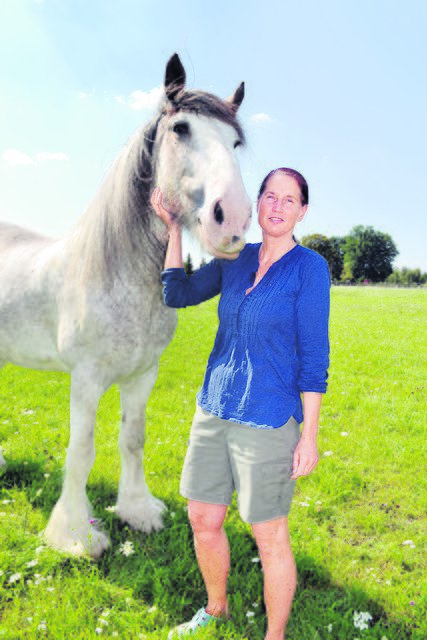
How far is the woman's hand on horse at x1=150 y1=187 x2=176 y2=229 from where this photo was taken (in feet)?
8.65

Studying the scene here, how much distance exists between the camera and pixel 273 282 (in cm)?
225

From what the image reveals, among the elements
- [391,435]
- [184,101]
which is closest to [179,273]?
[184,101]

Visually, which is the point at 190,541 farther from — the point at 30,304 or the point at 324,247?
the point at 324,247

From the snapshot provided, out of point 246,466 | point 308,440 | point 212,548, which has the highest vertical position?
point 308,440

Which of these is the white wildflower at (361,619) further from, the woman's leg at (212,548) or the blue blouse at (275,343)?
the blue blouse at (275,343)

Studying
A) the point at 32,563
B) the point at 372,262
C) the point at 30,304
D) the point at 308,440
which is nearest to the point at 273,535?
the point at 308,440

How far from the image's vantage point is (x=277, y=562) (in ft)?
7.48

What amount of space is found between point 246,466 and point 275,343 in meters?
0.63

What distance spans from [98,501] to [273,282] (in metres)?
2.80

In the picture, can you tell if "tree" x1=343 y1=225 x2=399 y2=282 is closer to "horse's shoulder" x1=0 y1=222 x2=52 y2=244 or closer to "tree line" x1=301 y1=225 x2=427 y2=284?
"tree line" x1=301 y1=225 x2=427 y2=284

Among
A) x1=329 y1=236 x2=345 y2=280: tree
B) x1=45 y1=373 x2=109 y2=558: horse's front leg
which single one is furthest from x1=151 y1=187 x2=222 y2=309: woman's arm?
x1=329 y1=236 x2=345 y2=280: tree

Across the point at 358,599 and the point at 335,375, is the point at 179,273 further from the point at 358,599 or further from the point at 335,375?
the point at 335,375

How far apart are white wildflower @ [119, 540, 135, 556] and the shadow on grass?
0.04 meters

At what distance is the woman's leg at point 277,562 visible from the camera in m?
2.26
